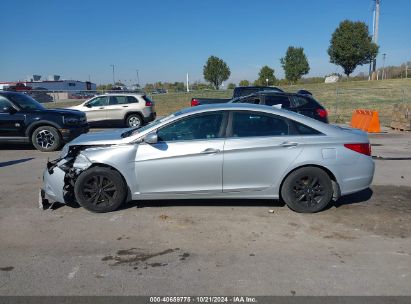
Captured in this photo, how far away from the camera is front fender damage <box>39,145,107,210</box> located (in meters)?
5.70

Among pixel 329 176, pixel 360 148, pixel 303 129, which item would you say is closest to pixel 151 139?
pixel 303 129

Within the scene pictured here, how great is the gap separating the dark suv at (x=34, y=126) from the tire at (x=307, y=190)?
7625mm

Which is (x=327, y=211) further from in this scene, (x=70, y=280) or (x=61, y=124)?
(x=61, y=124)

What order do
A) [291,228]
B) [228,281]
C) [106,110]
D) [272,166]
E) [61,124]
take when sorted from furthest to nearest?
[106,110] → [61,124] → [272,166] → [291,228] → [228,281]

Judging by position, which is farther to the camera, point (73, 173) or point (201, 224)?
point (73, 173)

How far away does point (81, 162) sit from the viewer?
18.7 feet

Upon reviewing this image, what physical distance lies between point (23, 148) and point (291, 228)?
9457mm

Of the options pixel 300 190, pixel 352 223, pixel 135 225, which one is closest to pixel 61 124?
pixel 135 225

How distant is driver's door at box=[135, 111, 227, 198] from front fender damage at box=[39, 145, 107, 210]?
0.82 m

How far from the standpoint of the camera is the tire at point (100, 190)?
5621 millimetres

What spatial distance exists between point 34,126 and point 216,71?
69363 mm

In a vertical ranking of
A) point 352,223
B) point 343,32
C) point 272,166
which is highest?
point 343,32

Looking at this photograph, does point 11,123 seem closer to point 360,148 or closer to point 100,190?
point 100,190

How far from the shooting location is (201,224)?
530 cm
